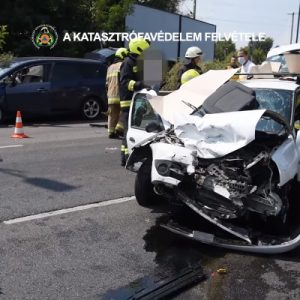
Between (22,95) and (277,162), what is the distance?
30.9ft

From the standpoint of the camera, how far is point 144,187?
556 cm

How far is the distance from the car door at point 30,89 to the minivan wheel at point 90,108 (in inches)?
46.6

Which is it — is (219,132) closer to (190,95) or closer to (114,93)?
(190,95)

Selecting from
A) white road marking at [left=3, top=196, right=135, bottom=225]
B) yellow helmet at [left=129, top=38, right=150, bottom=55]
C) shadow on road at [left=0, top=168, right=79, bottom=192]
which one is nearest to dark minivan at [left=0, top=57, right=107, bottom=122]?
yellow helmet at [left=129, top=38, right=150, bottom=55]

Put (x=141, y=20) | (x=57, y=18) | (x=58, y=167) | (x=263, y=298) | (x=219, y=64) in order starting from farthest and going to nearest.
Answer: (x=141, y=20), (x=57, y=18), (x=219, y=64), (x=58, y=167), (x=263, y=298)

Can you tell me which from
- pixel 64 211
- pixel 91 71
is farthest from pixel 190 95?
pixel 91 71

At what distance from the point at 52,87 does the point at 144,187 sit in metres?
8.06

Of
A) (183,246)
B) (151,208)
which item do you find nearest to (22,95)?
(151,208)

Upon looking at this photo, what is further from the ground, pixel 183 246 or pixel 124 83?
pixel 124 83

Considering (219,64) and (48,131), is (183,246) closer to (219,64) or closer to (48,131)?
(48,131)

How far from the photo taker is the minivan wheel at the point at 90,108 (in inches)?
543

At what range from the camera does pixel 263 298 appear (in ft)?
12.1

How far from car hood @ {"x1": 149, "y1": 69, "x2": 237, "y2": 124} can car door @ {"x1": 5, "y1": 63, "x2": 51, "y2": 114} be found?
764 cm

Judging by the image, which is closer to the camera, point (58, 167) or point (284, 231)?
point (284, 231)
